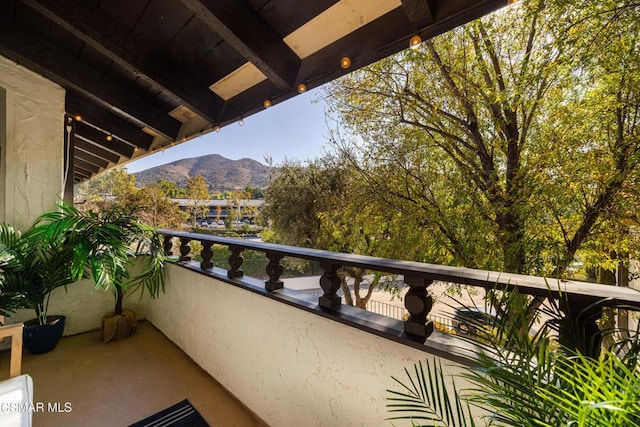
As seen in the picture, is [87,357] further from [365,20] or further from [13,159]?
[365,20]

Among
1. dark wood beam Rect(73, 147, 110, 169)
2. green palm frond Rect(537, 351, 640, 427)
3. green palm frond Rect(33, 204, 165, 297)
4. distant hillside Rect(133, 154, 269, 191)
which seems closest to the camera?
green palm frond Rect(537, 351, 640, 427)

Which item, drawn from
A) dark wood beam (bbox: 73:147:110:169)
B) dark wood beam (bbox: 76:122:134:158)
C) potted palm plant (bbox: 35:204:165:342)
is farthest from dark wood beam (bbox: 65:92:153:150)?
dark wood beam (bbox: 73:147:110:169)

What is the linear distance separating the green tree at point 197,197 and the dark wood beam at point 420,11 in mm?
15946

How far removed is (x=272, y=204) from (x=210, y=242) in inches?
230

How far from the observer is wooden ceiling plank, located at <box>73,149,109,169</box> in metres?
4.86

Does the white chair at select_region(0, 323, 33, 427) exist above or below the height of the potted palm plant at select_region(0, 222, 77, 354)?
below

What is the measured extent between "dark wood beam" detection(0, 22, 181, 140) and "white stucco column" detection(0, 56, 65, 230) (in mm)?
140

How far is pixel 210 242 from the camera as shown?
2.13 m

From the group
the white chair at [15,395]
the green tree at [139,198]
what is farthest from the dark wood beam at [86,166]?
the white chair at [15,395]

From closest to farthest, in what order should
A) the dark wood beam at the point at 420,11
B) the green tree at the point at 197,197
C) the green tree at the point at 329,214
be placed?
the dark wood beam at the point at 420,11 → the green tree at the point at 329,214 → the green tree at the point at 197,197

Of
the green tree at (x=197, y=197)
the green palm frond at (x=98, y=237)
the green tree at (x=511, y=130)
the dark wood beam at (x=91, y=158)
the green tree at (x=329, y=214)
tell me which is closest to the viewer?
the green palm frond at (x=98, y=237)

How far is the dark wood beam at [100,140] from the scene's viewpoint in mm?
3775

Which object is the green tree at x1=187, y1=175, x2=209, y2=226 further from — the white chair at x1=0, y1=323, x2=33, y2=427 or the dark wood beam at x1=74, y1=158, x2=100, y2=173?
the white chair at x1=0, y1=323, x2=33, y2=427

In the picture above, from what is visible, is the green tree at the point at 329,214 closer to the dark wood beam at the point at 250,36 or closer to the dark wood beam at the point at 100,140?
the dark wood beam at the point at 250,36
